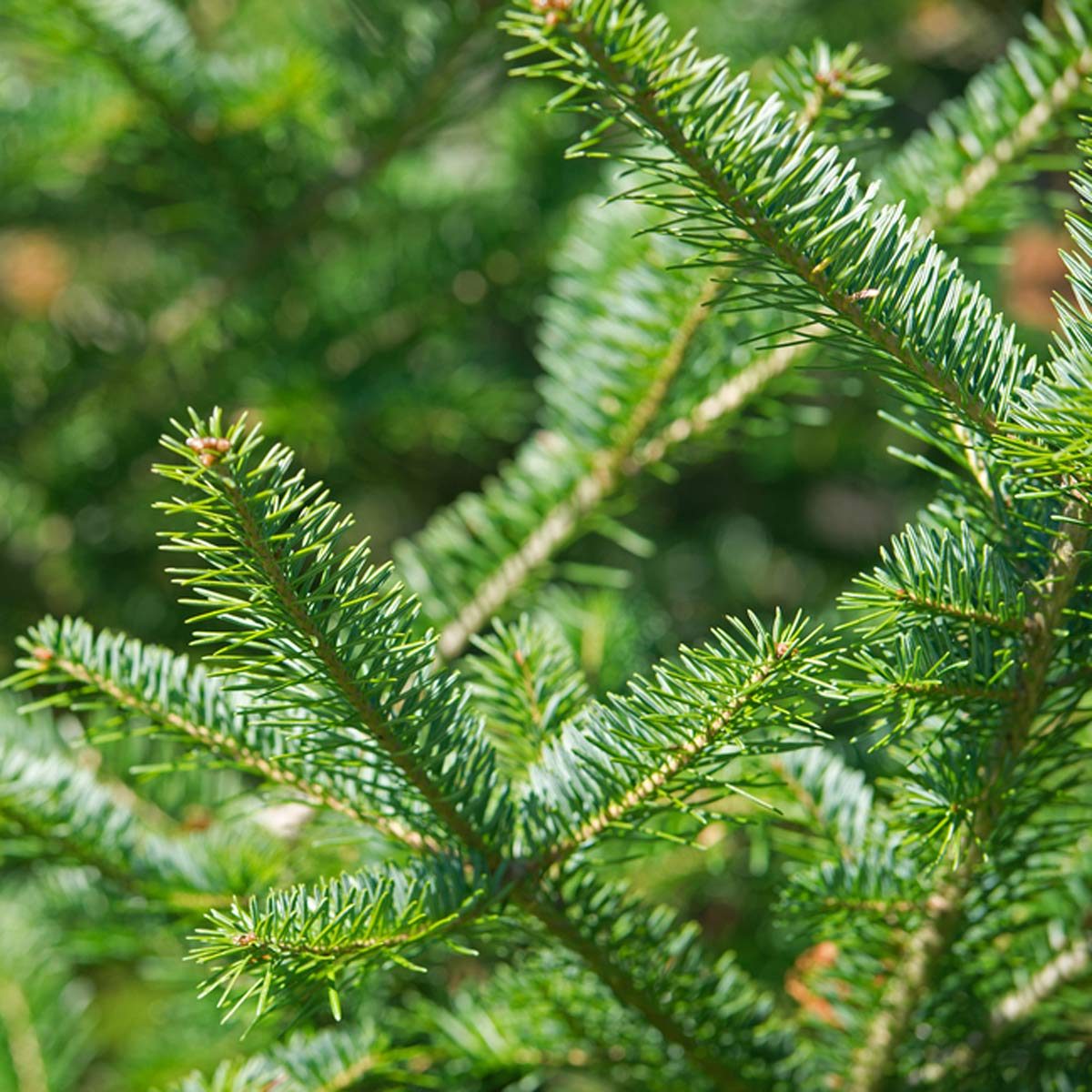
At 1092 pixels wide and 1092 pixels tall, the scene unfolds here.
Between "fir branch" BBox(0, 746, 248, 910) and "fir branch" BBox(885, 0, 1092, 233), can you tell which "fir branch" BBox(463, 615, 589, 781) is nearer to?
"fir branch" BBox(0, 746, 248, 910)

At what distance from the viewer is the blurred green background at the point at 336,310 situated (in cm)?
68

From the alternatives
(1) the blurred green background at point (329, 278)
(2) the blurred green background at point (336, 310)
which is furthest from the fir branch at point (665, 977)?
(1) the blurred green background at point (329, 278)

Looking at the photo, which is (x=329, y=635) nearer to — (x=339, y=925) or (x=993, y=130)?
(x=339, y=925)

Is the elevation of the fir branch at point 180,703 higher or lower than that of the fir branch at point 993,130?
lower

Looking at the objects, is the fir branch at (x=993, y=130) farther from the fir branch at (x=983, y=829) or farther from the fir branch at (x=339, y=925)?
the fir branch at (x=339, y=925)

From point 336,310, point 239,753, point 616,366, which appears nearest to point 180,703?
point 239,753

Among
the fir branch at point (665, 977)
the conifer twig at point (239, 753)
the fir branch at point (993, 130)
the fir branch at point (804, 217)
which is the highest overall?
the fir branch at point (993, 130)

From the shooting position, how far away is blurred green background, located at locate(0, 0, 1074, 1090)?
2.22 ft

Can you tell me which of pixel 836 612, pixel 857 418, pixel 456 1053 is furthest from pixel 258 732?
pixel 857 418

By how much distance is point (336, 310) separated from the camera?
2.64 feet

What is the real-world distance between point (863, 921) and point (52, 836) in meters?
0.34

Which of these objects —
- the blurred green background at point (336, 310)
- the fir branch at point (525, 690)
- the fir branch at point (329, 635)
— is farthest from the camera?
the blurred green background at point (336, 310)

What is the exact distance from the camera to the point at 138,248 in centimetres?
115

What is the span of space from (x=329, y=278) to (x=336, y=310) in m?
0.03
